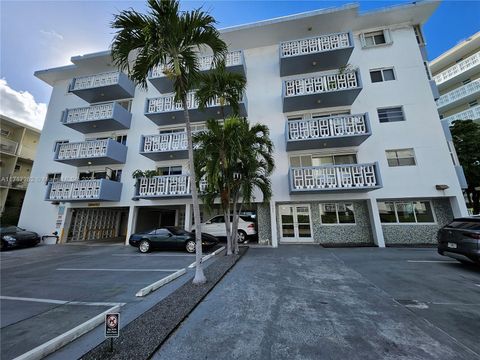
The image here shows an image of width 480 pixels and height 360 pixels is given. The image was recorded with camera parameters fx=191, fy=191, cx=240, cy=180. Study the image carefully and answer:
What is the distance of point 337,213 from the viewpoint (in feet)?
38.5

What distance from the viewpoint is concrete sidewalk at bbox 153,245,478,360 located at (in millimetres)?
2639

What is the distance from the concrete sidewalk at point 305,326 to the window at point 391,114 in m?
10.6

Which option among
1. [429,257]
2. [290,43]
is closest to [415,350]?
[429,257]

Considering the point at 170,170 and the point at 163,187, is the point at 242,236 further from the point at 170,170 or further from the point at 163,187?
the point at 170,170

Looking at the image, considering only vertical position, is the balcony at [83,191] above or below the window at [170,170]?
below

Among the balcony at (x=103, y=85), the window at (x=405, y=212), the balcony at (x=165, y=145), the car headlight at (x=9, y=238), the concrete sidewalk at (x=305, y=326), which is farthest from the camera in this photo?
the balcony at (x=103, y=85)

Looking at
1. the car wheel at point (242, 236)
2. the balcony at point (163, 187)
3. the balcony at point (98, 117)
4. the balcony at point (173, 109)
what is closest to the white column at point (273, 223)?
the car wheel at point (242, 236)

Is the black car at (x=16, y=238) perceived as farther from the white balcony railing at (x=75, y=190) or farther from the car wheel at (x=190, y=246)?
the car wheel at (x=190, y=246)

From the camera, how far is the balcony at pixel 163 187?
38.0 ft

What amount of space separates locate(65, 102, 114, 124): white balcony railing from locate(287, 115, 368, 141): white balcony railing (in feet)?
41.0

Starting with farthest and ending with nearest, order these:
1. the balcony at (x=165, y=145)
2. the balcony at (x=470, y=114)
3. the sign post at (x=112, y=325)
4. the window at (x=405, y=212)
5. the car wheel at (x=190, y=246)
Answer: the balcony at (x=470, y=114) < the balcony at (x=165, y=145) < the window at (x=405, y=212) < the car wheel at (x=190, y=246) < the sign post at (x=112, y=325)

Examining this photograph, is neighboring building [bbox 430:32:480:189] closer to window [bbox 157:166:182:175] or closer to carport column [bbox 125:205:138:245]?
window [bbox 157:166:182:175]

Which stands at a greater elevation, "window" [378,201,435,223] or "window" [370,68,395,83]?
"window" [370,68,395,83]

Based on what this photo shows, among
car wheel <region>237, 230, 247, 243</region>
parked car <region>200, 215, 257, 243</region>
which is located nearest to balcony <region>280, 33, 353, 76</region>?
parked car <region>200, 215, 257, 243</region>
